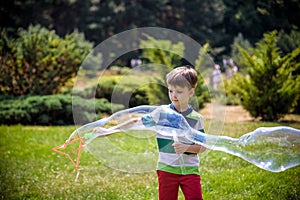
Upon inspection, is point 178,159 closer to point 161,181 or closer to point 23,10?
point 161,181

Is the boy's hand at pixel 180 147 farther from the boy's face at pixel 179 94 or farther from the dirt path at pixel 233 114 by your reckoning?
the dirt path at pixel 233 114

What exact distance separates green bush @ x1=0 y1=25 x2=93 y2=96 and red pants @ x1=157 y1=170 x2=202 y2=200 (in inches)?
297

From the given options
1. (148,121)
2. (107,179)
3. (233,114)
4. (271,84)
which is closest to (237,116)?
(233,114)

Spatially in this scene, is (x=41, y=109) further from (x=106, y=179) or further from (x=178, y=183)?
(x=178, y=183)

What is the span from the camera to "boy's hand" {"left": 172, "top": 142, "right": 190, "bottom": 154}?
311 centimetres

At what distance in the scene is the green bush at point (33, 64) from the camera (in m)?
10.2

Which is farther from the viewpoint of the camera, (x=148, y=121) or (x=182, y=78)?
(x=148, y=121)

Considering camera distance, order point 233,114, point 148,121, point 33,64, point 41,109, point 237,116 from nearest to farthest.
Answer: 1. point 148,121
2. point 41,109
3. point 33,64
4. point 237,116
5. point 233,114

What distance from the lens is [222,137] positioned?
3393 millimetres

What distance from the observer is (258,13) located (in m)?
17.8

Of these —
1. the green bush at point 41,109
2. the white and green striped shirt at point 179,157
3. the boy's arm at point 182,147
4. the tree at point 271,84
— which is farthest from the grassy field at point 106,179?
the tree at point 271,84

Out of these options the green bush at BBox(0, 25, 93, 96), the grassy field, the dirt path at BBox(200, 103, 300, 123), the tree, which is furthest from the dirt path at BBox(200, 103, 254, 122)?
the grassy field

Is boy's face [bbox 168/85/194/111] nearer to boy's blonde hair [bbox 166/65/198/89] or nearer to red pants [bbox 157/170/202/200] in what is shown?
boy's blonde hair [bbox 166/65/198/89]

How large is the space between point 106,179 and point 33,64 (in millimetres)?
5762
